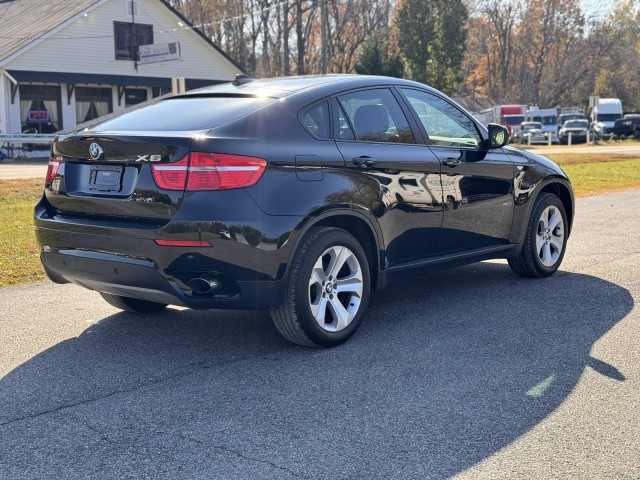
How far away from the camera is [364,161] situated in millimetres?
5266

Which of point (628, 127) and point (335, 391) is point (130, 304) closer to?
point (335, 391)

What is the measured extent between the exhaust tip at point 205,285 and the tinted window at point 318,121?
1173 mm

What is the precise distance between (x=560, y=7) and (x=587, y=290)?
232ft

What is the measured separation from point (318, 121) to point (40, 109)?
32689 mm

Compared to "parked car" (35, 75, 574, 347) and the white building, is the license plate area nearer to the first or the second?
"parked car" (35, 75, 574, 347)

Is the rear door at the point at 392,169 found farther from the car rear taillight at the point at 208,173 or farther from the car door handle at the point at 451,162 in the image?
the car rear taillight at the point at 208,173

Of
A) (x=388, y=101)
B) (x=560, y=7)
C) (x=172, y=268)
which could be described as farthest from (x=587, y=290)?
(x=560, y=7)

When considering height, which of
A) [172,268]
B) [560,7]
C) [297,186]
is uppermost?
[560,7]

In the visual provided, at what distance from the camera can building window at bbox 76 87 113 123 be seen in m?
36.5

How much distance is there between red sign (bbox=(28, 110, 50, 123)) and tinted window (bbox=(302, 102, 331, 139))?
1274 inches

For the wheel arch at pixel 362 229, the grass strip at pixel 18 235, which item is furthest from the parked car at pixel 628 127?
the wheel arch at pixel 362 229

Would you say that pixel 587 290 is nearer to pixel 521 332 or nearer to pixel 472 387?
pixel 521 332

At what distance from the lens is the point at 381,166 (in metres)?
5.40

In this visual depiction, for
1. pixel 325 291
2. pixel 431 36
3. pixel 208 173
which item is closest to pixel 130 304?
pixel 325 291
